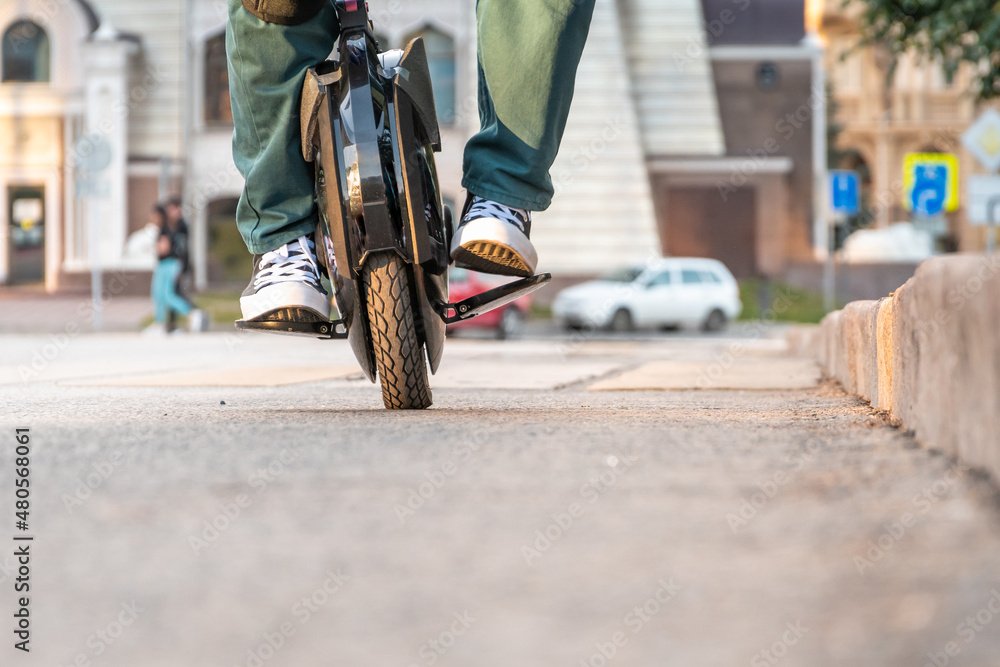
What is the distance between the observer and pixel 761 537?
111 centimetres

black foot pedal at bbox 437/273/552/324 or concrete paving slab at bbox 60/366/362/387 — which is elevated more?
black foot pedal at bbox 437/273/552/324

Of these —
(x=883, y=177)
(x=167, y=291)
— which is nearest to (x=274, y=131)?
(x=167, y=291)

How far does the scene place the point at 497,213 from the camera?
107 inches

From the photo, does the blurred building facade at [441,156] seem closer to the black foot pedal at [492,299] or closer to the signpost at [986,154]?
the signpost at [986,154]

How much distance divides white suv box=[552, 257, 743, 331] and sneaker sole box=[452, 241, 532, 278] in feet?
59.0

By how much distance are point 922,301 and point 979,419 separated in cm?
40

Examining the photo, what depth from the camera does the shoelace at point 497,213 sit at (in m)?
2.71

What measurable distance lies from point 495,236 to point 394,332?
320 millimetres

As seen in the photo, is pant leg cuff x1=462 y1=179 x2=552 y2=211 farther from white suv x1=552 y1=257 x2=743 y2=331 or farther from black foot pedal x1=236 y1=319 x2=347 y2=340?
white suv x1=552 y1=257 x2=743 y2=331

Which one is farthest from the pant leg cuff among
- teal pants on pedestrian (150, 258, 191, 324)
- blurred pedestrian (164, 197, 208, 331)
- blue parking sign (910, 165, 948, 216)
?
blue parking sign (910, 165, 948, 216)

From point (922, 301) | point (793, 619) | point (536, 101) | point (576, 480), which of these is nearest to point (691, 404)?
point (536, 101)

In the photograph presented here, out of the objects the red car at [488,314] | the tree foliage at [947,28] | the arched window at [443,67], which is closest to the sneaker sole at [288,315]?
the tree foliage at [947,28]

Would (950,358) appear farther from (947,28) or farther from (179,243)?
(179,243)

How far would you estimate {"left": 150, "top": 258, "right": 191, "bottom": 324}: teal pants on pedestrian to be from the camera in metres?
14.5
